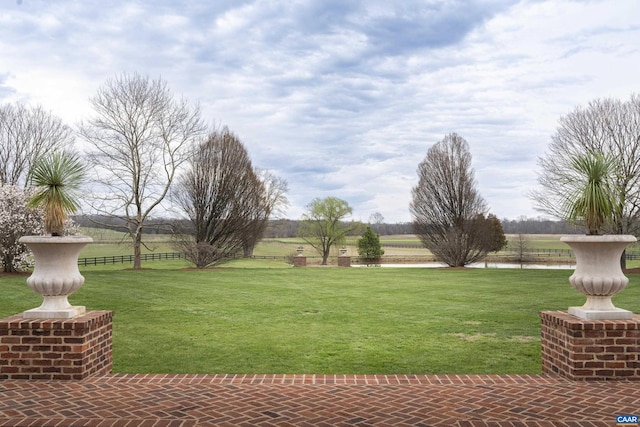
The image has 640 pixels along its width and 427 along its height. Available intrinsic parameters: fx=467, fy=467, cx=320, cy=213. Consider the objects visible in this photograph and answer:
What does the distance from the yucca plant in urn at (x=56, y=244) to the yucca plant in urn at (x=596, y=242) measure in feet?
17.5

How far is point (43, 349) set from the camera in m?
4.84

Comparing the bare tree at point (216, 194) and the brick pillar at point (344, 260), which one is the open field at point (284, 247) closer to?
the bare tree at point (216, 194)

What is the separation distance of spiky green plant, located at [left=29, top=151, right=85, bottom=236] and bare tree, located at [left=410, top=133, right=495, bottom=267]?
25686 millimetres

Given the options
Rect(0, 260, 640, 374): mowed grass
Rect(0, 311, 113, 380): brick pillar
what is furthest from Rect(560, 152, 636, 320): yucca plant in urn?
Rect(0, 311, 113, 380): brick pillar

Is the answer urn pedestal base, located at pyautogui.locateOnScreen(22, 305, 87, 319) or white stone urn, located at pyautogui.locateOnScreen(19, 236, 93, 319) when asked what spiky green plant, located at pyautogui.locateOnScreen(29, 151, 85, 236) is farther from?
urn pedestal base, located at pyautogui.locateOnScreen(22, 305, 87, 319)

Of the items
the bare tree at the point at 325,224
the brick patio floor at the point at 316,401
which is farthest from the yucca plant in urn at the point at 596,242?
the bare tree at the point at 325,224

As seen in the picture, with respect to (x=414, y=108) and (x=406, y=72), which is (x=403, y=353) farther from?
(x=414, y=108)

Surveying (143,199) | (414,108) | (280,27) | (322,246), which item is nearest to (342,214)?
(322,246)

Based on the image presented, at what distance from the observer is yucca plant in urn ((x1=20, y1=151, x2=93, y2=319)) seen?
4957 mm

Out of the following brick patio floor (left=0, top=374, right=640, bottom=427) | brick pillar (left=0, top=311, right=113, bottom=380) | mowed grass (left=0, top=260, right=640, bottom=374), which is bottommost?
mowed grass (left=0, top=260, right=640, bottom=374)

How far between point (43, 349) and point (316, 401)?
290 cm

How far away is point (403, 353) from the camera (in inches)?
303

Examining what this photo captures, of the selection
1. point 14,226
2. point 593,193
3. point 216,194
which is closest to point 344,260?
point 216,194

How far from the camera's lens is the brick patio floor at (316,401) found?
12.2 ft
